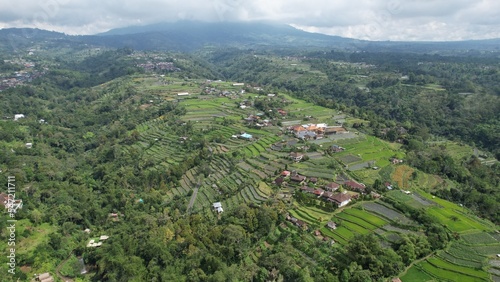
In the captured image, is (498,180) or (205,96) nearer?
(498,180)

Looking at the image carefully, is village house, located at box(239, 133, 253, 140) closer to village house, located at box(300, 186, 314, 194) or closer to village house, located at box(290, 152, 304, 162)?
village house, located at box(290, 152, 304, 162)

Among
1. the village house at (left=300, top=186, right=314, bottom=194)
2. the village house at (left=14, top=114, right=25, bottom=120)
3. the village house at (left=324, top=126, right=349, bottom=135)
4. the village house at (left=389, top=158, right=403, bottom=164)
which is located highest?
the village house at (left=389, top=158, right=403, bottom=164)

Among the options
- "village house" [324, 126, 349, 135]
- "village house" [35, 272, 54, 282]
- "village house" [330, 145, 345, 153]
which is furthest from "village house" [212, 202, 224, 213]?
"village house" [324, 126, 349, 135]

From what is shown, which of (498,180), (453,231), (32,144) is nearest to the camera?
(453,231)

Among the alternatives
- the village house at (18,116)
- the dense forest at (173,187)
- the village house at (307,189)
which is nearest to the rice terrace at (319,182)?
the village house at (307,189)

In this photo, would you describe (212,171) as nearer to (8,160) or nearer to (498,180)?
(8,160)

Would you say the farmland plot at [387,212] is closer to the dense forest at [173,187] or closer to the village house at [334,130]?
the dense forest at [173,187]

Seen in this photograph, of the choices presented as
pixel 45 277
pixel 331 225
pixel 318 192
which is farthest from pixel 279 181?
pixel 45 277

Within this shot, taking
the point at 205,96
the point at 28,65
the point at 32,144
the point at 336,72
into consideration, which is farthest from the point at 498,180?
the point at 28,65
